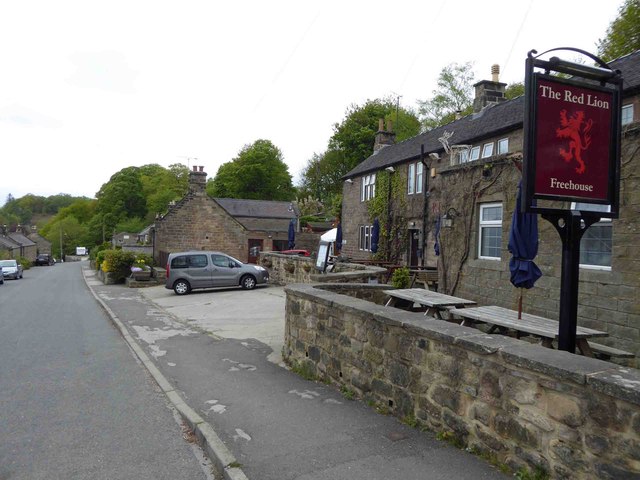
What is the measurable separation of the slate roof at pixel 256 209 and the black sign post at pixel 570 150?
40.8 meters

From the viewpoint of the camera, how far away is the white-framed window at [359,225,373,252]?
2789 cm

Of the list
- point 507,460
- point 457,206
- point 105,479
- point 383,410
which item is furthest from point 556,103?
point 457,206

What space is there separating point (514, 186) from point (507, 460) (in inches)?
250

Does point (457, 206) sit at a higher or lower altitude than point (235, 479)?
higher

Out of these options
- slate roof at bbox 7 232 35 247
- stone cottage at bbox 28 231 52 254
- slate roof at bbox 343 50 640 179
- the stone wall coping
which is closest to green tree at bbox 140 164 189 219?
slate roof at bbox 7 232 35 247

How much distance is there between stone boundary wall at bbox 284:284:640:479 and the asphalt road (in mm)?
2058

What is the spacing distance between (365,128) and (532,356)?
165 ft

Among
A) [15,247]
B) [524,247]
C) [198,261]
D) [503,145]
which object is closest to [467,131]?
[503,145]

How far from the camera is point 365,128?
172 ft

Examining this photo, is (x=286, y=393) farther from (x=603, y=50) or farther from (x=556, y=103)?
(x=603, y=50)

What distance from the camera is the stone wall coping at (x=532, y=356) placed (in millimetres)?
3085

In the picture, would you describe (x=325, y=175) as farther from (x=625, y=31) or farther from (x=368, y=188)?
(x=625, y=31)

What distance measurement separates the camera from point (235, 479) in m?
4.08

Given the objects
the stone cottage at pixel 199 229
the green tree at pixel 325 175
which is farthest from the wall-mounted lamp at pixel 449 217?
the green tree at pixel 325 175
